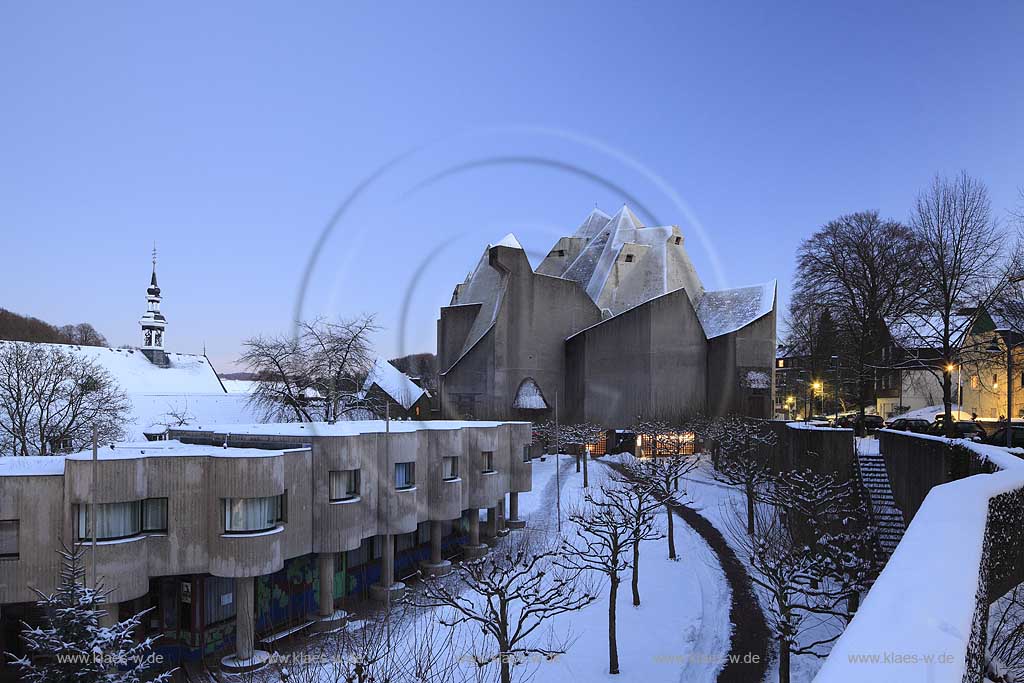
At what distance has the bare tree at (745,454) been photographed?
38991mm

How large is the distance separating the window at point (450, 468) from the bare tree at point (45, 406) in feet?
84.8

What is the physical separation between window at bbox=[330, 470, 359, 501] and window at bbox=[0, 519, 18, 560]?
9985 mm

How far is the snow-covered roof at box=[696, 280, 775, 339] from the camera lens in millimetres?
70062

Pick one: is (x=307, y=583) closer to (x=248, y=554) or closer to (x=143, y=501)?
(x=248, y=554)

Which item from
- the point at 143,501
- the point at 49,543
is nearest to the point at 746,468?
the point at 143,501

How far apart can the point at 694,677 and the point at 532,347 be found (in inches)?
1919

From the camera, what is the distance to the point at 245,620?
22.5 meters

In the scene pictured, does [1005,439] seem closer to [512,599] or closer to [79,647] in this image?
[512,599]

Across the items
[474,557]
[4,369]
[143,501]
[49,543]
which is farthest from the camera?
[4,369]

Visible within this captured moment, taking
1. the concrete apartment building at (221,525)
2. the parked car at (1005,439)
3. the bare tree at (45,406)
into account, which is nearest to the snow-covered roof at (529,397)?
the bare tree at (45,406)

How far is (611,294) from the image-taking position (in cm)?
8012

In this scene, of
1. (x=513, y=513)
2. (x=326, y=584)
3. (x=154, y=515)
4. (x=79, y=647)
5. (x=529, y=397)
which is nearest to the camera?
(x=79, y=647)

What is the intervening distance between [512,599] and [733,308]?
56508 mm

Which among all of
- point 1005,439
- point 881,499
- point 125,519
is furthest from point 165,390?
point 1005,439
